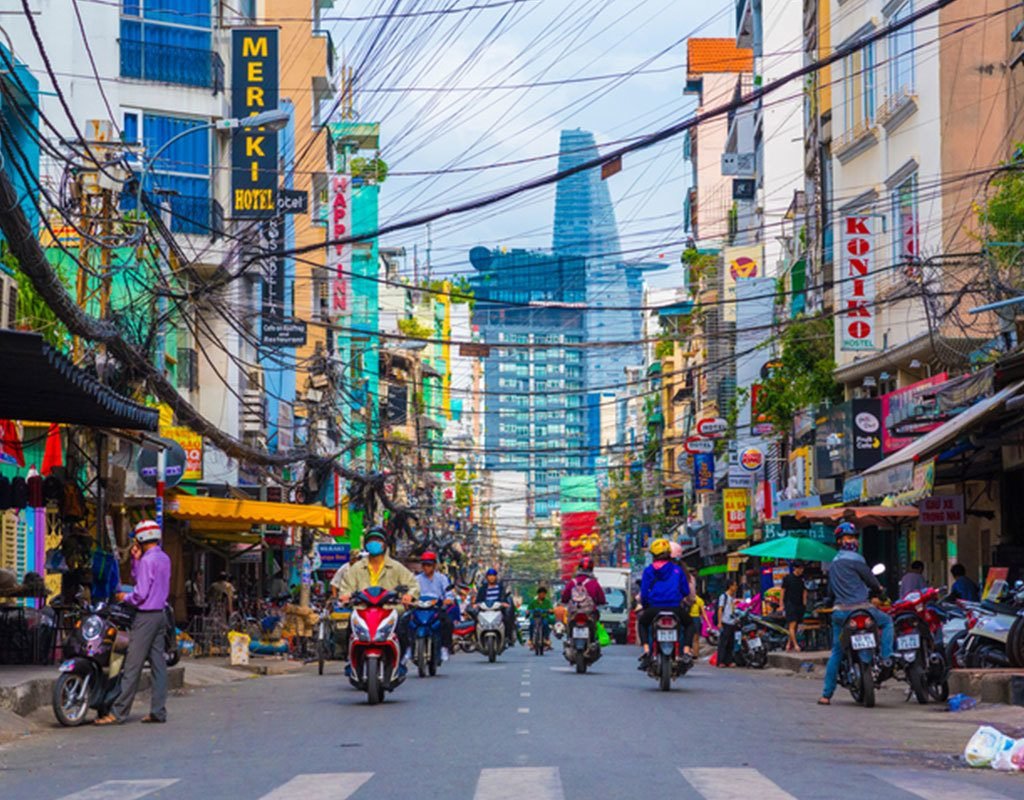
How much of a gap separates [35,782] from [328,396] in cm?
4334

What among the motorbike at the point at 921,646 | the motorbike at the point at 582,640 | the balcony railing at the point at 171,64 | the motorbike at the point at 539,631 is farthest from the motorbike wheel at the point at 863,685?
the balcony railing at the point at 171,64

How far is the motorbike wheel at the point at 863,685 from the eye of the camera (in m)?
17.5

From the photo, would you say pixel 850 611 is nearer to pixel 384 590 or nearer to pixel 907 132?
pixel 384 590

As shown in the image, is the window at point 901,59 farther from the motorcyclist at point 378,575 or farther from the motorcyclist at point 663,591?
the motorcyclist at point 378,575

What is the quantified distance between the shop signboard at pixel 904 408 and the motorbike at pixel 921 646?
934 cm

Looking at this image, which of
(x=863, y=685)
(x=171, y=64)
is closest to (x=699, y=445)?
(x=171, y=64)

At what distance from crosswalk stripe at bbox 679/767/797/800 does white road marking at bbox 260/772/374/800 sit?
2026mm

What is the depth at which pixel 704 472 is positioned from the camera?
75.8 m

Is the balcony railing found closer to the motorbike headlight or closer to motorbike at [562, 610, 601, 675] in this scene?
motorbike at [562, 610, 601, 675]

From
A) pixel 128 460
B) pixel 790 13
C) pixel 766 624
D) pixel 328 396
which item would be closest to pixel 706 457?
pixel 790 13

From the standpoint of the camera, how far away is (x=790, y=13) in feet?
213

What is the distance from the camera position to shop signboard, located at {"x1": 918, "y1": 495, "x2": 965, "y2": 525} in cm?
2885

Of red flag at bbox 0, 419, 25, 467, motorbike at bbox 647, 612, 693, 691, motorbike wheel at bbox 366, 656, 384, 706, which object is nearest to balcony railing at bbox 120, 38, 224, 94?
red flag at bbox 0, 419, 25, 467

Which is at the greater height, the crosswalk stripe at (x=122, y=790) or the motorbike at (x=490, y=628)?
the crosswalk stripe at (x=122, y=790)
